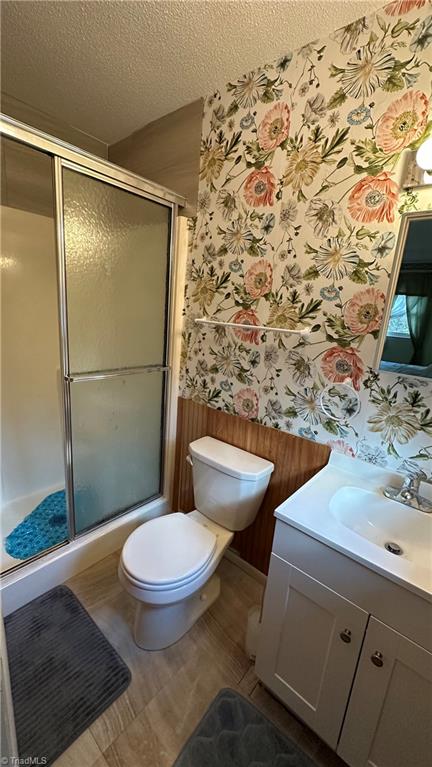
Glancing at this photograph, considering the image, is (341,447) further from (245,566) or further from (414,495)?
(245,566)

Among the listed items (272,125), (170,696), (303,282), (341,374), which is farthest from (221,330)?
(170,696)

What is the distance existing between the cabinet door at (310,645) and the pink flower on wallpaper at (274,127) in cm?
163

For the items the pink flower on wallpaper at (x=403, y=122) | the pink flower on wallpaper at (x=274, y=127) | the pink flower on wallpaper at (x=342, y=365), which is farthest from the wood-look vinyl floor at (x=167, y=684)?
the pink flower on wallpaper at (x=274, y=127)

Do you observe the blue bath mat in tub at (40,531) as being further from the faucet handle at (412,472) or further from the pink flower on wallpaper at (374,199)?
the pink flower on wallpaper at (374,199)

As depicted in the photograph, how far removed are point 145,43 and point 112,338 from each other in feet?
4.00

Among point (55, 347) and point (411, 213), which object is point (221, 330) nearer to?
point (411, 213)

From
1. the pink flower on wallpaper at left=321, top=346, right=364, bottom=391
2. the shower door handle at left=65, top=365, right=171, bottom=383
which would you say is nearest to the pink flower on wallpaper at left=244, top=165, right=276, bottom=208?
the pink flower on wallpaper at left=321, top=346, right=364, bottom=391

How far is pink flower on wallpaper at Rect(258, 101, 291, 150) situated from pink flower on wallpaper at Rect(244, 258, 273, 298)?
1.57 ft

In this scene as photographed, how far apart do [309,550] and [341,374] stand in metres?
0.67

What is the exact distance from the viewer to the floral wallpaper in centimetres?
106

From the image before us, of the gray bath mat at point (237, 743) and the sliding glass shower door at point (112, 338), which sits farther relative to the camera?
the sliding glass shower door at point (112, 338)

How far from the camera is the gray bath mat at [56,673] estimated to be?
3.48 feet

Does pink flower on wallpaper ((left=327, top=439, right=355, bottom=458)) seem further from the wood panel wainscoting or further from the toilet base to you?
the toilet base

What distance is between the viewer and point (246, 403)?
1.59 metres
